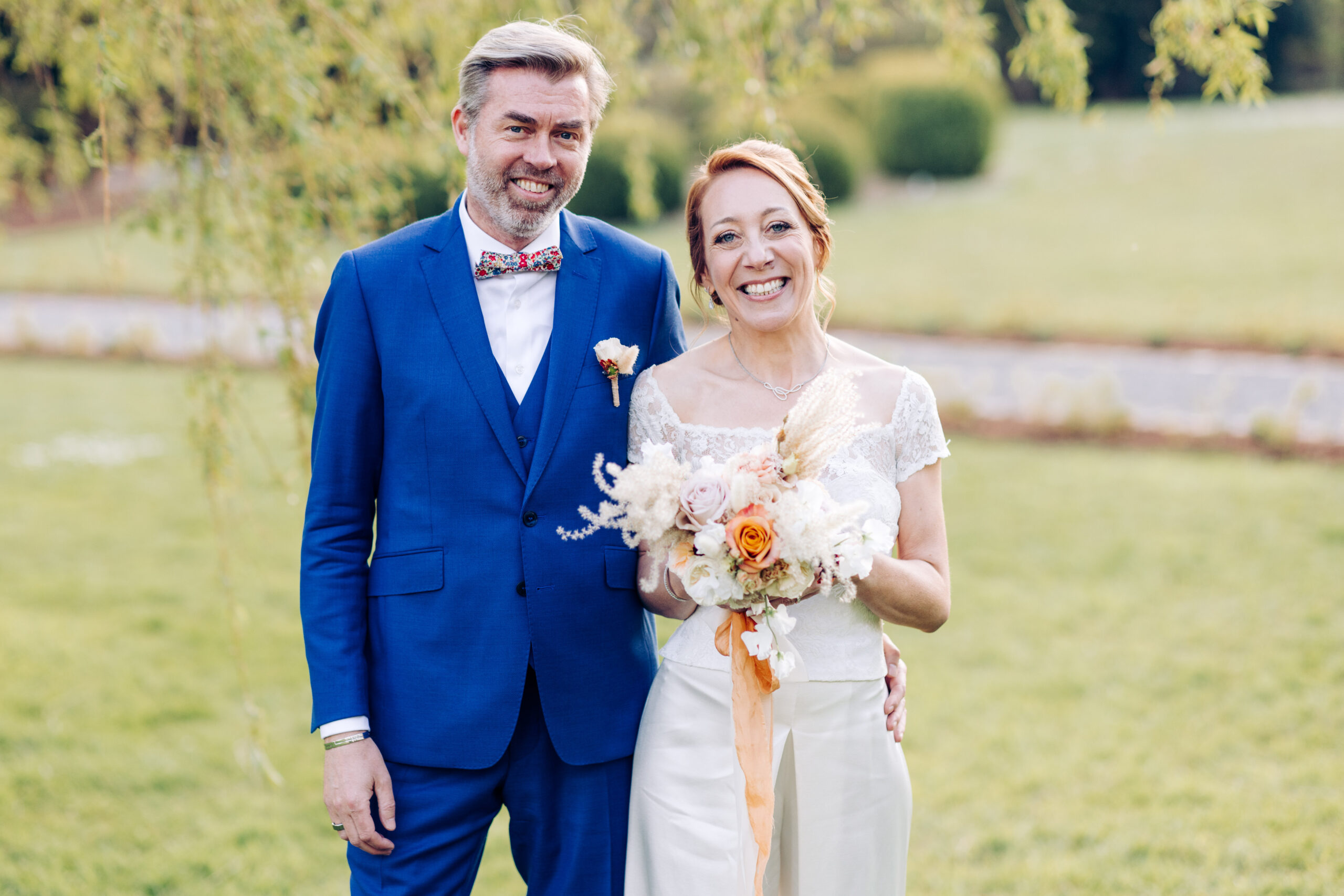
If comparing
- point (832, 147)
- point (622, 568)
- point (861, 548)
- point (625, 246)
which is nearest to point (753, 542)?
point (861, 548)

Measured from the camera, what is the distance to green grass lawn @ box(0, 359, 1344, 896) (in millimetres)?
4121

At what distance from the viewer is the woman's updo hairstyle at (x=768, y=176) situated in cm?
249

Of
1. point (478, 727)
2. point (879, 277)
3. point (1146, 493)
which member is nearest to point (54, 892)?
point (478, 727)

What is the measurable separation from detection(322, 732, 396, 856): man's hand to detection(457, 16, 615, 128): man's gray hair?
1.32 meters

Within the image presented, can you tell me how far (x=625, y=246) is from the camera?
2.60 m

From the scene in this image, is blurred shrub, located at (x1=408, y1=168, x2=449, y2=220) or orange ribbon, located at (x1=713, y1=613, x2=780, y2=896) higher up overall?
blurred shrub, located at (x1=408, y1=168, x2=449, y2=220)

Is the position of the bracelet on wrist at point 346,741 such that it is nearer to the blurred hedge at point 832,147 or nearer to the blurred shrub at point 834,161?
the blurred hedge at point 832,147

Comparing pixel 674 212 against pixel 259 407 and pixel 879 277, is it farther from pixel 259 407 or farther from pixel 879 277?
pixel 259 407

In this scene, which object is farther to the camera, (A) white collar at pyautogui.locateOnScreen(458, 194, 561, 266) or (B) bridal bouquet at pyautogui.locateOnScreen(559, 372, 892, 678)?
(A) white collar at pyautogui.locateOnScreen(458, 194, 561, 266)

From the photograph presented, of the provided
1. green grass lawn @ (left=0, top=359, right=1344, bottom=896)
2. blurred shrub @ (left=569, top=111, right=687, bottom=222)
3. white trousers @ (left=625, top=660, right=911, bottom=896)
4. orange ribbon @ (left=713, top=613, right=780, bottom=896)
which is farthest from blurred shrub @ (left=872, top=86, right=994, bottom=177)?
orange ribbon @ (left=713, top=613, right=780, bottom=896)

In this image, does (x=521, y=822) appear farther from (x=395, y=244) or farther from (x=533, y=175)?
(x=533, y=175)

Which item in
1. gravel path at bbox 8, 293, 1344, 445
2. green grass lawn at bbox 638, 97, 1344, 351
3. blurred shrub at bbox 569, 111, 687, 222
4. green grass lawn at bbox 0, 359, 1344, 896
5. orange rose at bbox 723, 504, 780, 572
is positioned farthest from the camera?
blurred shrub at bbox 569, 111, 687, 222

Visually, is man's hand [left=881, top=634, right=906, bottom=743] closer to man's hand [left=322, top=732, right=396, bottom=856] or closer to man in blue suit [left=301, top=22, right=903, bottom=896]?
man in blue suit [left=301, top=22, right=903, bottom=896]

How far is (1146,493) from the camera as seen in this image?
25.9ft
